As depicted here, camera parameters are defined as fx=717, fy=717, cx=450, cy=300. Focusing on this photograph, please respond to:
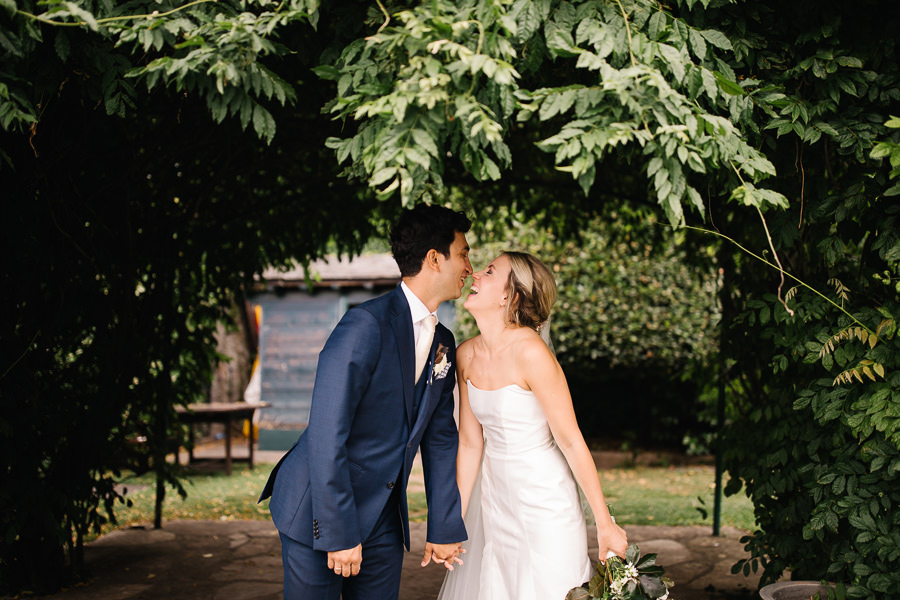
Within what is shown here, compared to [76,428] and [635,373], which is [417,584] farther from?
[635,373]

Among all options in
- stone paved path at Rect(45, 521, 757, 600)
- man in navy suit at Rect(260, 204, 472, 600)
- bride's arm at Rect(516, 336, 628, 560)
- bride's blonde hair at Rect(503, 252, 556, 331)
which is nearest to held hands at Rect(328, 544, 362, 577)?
man in navy suit at Rect(260, 204, 472, 600)

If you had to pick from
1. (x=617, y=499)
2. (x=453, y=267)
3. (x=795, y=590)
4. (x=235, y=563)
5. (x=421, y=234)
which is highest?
(x=421, y=234)

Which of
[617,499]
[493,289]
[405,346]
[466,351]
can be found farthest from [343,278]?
[405,346]

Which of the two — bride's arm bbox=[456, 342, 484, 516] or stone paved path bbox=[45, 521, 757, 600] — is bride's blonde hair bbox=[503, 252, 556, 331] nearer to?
bride's arm bbox=[456, 342, 484, 516]

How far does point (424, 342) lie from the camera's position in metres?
2.78

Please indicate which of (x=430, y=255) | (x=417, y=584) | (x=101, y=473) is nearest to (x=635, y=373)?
(x=417, y=584)

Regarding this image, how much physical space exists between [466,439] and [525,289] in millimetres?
727

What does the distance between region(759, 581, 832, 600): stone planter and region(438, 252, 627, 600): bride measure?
3.16 ft

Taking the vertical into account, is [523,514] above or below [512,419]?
below

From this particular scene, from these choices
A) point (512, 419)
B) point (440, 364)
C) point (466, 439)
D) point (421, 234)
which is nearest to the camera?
point (421, 234)

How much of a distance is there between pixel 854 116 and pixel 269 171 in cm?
424

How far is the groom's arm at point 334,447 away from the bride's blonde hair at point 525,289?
85 cm

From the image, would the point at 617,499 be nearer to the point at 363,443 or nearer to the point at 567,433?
the point at 567,433

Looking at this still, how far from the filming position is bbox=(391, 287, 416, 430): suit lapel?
2619 mm
